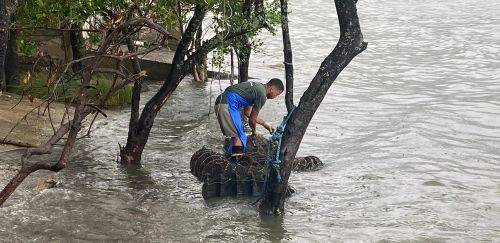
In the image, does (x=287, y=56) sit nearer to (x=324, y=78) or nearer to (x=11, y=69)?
(x=324, y=78)

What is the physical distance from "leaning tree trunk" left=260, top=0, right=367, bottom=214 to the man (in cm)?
255

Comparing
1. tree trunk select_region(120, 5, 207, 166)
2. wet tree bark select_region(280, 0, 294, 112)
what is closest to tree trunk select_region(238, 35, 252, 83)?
wet tree bark select_region(280, 0, 294, 112)

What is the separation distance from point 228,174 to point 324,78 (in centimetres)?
264

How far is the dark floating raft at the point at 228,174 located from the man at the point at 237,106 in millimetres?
314

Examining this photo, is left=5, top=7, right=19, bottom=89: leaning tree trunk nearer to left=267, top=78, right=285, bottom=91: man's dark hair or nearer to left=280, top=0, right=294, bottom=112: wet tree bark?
left=280, top=0, right=294, bottom=112: wet tree bark

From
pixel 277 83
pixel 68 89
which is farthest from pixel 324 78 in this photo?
pixel 68 89

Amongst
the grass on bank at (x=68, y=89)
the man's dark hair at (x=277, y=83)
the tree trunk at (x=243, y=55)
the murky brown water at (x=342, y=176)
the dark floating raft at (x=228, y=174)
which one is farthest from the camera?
the grass on bank at (x=68, y=89)

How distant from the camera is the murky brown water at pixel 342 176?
9.53 m

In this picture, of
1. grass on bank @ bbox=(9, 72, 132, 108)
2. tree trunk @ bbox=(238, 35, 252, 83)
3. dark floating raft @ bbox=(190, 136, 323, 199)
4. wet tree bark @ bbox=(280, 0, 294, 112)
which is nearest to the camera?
dark floating raft @ bbox=(190, 136, 323, 199)

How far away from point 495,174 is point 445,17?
72.1 ft

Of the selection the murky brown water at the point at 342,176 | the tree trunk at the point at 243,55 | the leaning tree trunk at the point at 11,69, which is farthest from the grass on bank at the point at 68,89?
the tree trunk at the point at 243,55

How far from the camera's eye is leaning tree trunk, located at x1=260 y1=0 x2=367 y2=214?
28.8 ft

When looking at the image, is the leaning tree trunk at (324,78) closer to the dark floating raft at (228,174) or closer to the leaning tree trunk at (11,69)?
the dark floating raft at (228,174)

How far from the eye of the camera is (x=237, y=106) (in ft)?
39.5
